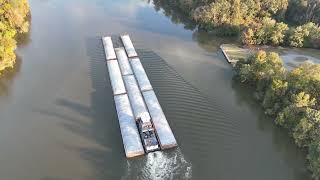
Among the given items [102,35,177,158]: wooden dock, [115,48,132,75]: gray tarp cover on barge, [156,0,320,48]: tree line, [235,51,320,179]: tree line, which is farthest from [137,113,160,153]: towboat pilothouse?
[156,0,320,48]: tree line

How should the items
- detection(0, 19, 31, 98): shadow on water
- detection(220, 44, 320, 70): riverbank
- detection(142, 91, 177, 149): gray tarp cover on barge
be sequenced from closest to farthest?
1. detection(142, 91, 177, 149): gray tarp cover on barge
2. detection(0, 19, 31, 98): shadow on water
3. detection(220, 44, 320, 70): riverbank

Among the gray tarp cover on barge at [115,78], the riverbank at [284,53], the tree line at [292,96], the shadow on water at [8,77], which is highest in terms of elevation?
the tree line at [292,96]

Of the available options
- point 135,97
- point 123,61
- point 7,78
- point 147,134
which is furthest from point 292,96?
point 7,78

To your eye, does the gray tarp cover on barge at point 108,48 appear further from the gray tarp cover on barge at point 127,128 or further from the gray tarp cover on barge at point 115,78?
the gray tarp cover on barge at point 127,128

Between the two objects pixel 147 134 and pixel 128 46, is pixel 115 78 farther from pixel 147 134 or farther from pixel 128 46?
pixel 147 134

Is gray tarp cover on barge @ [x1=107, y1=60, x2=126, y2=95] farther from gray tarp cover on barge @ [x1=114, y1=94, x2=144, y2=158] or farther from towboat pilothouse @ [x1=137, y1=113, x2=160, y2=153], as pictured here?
towboat pilothouse @ [x1=137, y1=113, x2=160, y2=153]

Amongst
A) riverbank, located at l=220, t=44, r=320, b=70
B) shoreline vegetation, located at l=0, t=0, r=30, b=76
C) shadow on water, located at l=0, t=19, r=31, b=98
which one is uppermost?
riverbank, located at l=220, t=44, r=320, b=70

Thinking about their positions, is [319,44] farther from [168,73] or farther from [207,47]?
[168,73]

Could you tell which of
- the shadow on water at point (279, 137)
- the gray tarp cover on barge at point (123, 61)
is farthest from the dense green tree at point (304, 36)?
the gray tarp cover on barge at point (123, 61)

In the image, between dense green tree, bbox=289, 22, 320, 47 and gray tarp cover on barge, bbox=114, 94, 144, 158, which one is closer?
gray tarp cover on barge, bbox=114, 94, 144, 158
